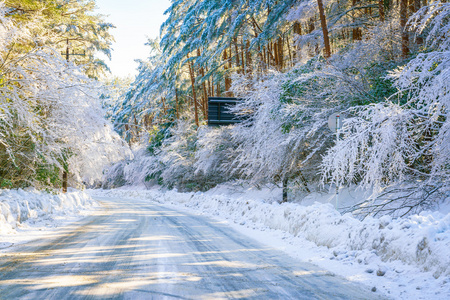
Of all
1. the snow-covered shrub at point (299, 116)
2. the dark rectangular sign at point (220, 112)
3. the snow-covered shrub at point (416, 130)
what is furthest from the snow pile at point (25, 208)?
the dark rectangular sign at point (220, 112)

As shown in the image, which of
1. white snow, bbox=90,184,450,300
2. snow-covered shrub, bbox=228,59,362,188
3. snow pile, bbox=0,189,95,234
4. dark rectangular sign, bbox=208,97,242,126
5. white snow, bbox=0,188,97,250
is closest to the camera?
white snow, bbox=90,184,450,300

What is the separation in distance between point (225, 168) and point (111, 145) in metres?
7.33

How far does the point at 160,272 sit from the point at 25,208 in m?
7.61

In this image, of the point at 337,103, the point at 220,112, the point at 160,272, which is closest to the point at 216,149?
the point at 220,112

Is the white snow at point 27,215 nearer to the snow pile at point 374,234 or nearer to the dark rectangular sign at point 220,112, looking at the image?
the snow pile at point 374,234

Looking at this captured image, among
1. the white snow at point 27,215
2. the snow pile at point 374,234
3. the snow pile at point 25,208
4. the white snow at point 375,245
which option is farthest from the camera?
the snow pile at point 25,208

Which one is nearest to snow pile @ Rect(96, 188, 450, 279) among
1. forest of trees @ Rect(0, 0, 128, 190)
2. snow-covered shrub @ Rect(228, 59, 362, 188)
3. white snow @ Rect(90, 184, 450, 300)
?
white snow @ Rect(90, 184, 450, 300)

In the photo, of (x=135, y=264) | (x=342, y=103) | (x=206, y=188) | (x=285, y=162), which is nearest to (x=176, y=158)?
(x=206, y=188)

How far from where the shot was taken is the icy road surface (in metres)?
4.13

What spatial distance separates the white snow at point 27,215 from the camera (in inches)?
330

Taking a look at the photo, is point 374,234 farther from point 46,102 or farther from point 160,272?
point 46,102

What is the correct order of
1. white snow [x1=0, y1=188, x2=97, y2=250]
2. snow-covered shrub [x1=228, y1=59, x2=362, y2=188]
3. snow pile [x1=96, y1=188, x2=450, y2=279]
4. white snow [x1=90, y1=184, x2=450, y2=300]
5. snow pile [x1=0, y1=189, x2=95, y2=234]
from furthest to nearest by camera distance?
snow-covered shrub [x1=228, y1=59, x2=362, y2=188] → snow pile [x1=0, y1=189, x2=95, y2=234] → white snow [x1=0, y1=188, x2=97, y2=250] → snow pile [x1=96, y1=188, x2=450, y2=279] → white snow [x1=90, y1=184, x2=450, y2=300]

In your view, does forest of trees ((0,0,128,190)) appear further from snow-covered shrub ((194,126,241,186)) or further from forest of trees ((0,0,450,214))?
snow-covered shrub ((194,126,241,186))

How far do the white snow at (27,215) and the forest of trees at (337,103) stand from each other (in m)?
7.74
